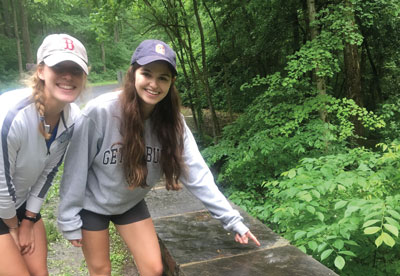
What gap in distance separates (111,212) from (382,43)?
9.08 metres

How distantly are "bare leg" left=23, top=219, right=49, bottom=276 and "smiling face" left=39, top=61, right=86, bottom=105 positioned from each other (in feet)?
2.71

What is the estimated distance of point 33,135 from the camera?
68.3 inches

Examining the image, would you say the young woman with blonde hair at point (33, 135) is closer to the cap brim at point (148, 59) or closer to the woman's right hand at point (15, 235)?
the woman's right hand at point (15, 235)

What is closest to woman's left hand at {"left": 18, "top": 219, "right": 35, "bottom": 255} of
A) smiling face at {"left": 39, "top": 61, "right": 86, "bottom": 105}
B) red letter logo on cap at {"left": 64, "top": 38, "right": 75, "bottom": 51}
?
smiling face at {"left": 39, "top": 61, "right": 86, "bottom": 105}

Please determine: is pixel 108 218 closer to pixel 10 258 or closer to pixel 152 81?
pixel 10 258

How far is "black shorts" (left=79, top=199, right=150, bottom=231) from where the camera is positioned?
2082 millimetres

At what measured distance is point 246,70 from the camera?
823 centimetres

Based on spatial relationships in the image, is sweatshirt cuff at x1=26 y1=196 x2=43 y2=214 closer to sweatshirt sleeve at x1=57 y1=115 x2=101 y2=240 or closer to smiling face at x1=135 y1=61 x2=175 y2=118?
sweatshirt sleeve at x1=57 y1=115 x2=101 y2=240

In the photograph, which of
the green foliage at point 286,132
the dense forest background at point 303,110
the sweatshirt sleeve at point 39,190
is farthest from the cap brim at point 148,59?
the green foliage at point 286,132

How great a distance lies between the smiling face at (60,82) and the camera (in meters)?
1.78

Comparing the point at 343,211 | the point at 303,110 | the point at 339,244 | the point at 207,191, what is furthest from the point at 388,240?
the point at 303,110

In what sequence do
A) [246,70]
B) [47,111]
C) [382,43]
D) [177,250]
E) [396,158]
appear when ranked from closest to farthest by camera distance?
1. [47,111]
2. [177,250]
3. [396,158]
4. [246,70]
5. [382,43]

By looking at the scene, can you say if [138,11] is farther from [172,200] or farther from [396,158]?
[396,158]

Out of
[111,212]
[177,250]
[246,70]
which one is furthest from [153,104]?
[246,70]
